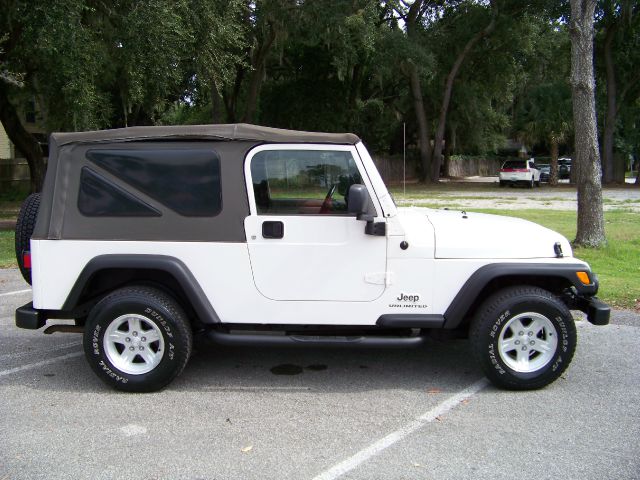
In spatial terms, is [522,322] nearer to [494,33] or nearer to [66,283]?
[66,283]

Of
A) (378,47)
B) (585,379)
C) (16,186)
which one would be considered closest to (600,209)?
(585,379)

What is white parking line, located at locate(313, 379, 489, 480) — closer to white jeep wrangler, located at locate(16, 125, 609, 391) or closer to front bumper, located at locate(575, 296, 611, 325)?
white jeep wrangler, located at locate(16, 125, 609, 391)

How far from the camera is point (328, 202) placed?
470 centimetres

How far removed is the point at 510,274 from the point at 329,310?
139 cm

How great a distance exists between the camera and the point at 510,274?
177 inches

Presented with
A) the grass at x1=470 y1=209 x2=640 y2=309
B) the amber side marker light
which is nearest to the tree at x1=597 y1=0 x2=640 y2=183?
the grass at x1=470 y1=209 x2=640 y2=309

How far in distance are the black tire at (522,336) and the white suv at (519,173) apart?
30339 millimetres

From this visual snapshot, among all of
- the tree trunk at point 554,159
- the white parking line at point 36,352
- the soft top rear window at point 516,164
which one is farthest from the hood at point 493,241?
the tree trunk at point 554,159

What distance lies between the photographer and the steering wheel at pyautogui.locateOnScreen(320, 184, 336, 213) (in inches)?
183

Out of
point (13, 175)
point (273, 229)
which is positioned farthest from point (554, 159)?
point (273, 229)

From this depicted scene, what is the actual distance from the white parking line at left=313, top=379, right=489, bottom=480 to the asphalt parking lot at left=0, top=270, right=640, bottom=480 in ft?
0.04

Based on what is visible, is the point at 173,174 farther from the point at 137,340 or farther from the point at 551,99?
the point at 551,99

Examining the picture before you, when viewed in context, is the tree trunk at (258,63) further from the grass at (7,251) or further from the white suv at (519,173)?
the white suv at (519,173)

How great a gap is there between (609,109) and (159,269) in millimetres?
33600
